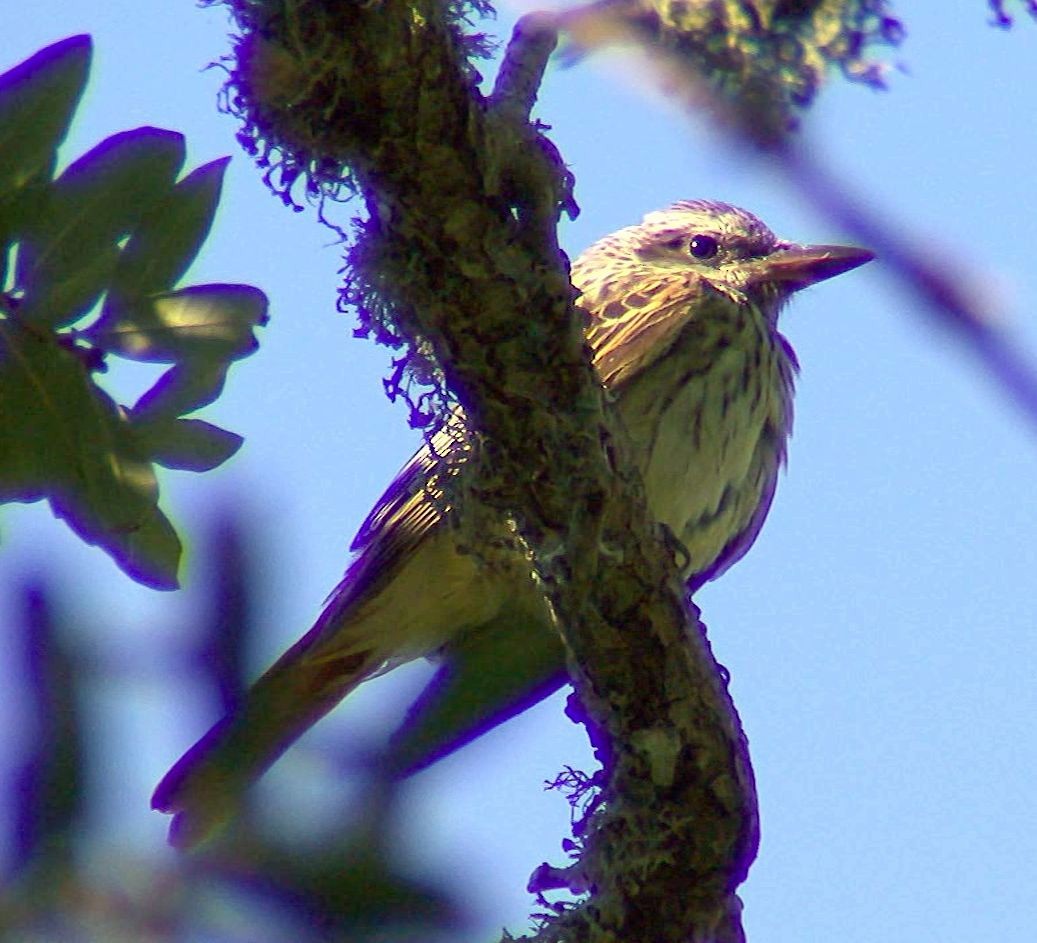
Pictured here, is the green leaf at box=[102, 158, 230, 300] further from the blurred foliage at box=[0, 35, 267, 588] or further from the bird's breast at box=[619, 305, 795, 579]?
the bird's breast at box=[619, 305, 795, 579]

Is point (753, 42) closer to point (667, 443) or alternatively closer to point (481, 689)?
point (481, 689)

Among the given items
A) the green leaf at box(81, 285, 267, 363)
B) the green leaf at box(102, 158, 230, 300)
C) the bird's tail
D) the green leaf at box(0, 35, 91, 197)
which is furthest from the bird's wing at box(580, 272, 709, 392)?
the bird's tail

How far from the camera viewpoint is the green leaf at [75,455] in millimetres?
1760

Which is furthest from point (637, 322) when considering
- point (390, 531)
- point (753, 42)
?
point (753, 42)

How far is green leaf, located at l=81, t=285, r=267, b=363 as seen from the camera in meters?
1.81

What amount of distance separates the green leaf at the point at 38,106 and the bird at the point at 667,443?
1330 mm

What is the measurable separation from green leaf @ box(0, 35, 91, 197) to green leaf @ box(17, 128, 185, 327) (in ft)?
0.14

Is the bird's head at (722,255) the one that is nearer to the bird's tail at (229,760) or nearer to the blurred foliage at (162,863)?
the bird's tail at (229,760)

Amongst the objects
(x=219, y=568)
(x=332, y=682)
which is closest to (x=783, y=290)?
(x=332, y=682)

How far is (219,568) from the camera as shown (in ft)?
3.75

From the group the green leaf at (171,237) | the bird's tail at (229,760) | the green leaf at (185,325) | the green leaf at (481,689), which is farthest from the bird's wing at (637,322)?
the bird's tail at (229,760)

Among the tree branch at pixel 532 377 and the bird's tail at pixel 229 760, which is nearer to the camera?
the bird's tail at pixel 229 760

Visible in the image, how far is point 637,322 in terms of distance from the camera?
11.2ft

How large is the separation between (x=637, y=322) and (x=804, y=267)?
0.54 m
